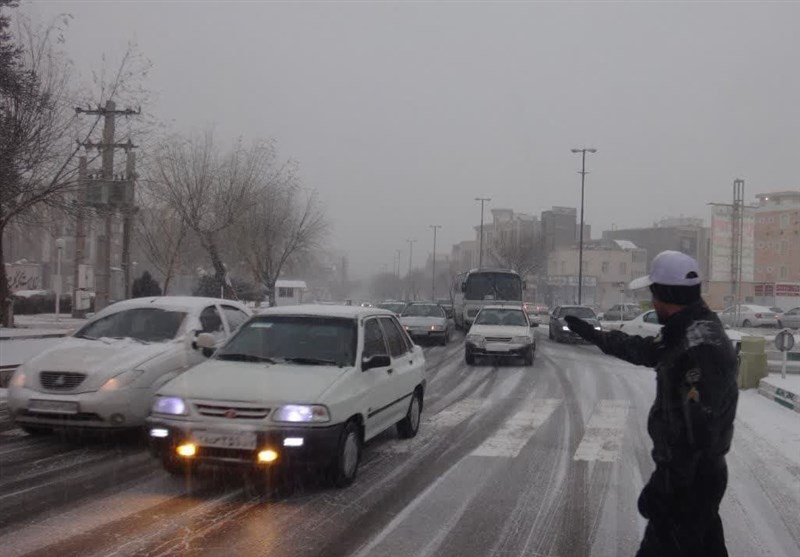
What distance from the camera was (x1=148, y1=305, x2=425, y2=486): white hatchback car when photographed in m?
6.21

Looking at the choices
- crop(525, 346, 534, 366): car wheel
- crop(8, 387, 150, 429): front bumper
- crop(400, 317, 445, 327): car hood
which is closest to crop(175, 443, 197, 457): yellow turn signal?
crop(8, 387, 150, 429): front bumper

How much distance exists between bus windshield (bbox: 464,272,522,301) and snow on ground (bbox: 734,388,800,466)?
67.3ft

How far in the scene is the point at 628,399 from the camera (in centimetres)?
1338

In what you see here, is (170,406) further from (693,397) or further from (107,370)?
(693,397)

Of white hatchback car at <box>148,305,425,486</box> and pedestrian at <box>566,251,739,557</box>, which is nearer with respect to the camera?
pedestrian at <box>566,251,739,557</box>

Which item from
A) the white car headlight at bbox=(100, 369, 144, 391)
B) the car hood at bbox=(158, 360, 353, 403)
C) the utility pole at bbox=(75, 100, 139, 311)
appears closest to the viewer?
the car hood at bbox=(158, 360, 353, 403)

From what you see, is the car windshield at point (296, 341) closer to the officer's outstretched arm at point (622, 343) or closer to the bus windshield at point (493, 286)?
the officer's outstretched arm at point (622, 343)

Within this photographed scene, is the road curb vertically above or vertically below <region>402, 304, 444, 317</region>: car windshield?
below

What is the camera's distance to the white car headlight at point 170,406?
6.41 meters

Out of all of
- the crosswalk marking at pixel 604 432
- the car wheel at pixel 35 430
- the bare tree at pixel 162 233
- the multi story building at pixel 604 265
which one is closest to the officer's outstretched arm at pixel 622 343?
the crosswalk marking at pixel 604 432

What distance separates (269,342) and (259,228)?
30.6 m

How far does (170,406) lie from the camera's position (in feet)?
21.2

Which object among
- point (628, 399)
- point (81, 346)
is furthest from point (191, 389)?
point (628, 399)

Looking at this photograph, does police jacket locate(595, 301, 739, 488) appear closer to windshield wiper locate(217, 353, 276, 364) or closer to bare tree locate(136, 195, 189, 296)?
windshield wiper locate(217, 353, 276, 364)
